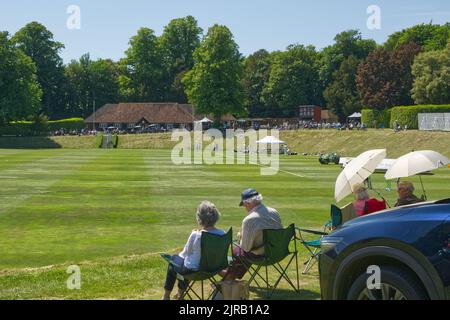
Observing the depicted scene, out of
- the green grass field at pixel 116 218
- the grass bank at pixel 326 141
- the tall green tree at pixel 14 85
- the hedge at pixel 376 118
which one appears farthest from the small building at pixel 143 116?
the green grass field at pixel 116 218

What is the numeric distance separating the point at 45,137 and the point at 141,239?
8735 cm

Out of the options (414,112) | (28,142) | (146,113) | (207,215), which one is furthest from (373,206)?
(146,113)

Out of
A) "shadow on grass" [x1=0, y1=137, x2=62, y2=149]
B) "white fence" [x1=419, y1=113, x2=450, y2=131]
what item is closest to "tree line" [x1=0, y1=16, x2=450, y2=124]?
"shadow on grass" [x1=0, y1=137, x2=62, y2=149]

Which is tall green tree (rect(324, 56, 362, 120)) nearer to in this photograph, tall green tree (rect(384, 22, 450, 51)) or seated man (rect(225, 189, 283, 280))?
tall green tree (rect(384, 22, 450, 51))

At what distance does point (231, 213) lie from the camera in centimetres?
2091

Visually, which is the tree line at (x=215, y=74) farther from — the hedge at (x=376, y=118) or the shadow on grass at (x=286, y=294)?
the shadow on grass at (x=286, y=294)

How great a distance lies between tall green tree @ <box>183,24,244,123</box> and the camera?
101438 millimetres

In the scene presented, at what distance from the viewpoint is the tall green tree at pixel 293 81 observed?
420ft

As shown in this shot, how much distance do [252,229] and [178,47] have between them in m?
131

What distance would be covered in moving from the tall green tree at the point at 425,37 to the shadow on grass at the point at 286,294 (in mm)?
108443

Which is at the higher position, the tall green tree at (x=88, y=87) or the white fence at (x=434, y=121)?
the tall green tree at (x=88, y=87)

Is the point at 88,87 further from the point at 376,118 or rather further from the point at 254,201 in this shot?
the point at 254,201

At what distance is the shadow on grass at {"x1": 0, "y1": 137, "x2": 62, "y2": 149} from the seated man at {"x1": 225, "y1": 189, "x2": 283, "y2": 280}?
86.9 m

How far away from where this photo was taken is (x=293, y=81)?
12850 cm
